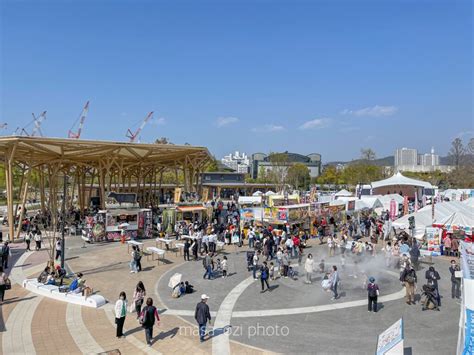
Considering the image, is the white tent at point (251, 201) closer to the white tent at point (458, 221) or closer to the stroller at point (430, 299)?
the white tent at point (458, 221)

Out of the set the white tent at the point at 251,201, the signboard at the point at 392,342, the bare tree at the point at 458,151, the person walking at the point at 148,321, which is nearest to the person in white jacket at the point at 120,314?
the person walking at the point at 148,321

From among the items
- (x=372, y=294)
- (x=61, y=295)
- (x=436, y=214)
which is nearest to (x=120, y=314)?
(x=61, y=295)

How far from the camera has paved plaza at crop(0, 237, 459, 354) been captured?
9383 mm

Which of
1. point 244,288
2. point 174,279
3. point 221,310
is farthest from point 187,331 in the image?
point 244,288

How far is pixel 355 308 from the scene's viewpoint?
482 inches

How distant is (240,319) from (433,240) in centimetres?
1408

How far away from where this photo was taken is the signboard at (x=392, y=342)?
7.21m

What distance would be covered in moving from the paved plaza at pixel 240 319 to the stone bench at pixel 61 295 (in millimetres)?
252

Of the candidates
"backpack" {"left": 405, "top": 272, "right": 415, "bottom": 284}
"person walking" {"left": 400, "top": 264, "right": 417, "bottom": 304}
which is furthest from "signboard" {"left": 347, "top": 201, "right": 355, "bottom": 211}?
"backpack" {"left": 405, "top": 272, "right": 415, "bottom": 284}

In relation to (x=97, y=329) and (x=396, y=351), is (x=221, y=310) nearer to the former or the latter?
(x=97, y=329)

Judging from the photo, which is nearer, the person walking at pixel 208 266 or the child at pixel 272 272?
the child at pixel 272 272

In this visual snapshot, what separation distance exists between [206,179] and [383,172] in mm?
42563

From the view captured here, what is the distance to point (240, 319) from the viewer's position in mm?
11305

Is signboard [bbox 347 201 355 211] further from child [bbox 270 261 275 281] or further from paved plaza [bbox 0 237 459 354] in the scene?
child [bbox 270 261 275 281]
